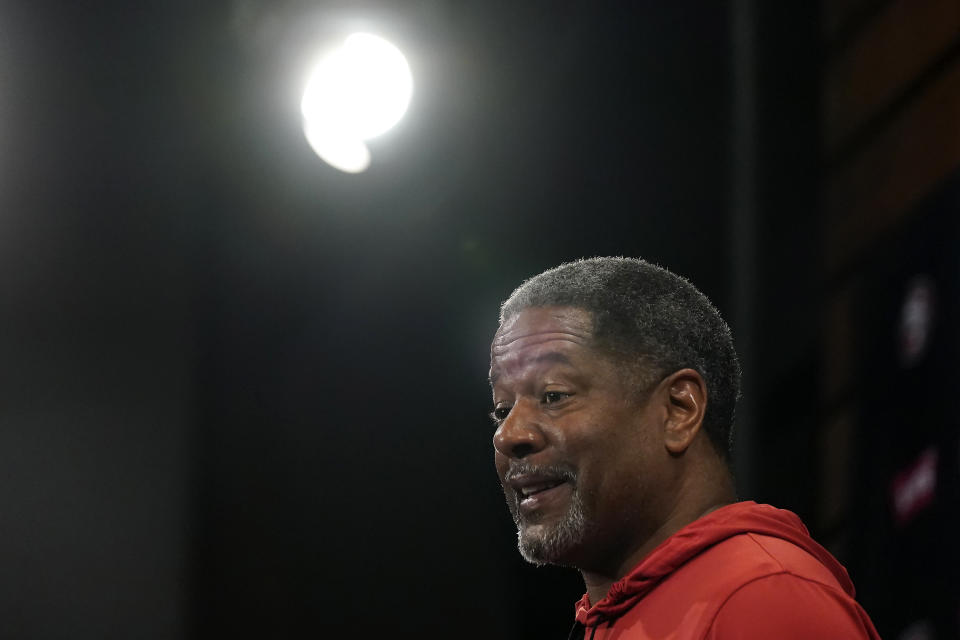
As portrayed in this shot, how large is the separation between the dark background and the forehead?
1147 millimetres

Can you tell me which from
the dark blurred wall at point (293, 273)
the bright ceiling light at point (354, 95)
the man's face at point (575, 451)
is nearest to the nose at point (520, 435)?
the man's face at point (575, 451)

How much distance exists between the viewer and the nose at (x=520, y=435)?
1690 millimetres

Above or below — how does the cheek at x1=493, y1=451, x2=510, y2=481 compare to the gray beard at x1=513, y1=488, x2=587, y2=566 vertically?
above

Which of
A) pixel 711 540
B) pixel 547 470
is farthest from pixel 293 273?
pixel 711 540

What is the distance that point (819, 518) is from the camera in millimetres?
2760

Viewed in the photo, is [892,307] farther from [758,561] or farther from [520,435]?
[758,561]

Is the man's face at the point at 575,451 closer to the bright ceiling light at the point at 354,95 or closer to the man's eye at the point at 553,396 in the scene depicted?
the man's eye at the point at 553,396

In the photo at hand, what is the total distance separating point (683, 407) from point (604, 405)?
14 centimetres

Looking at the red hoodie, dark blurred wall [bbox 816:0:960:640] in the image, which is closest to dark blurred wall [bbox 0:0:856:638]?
dark blurred wall [bbox 816:0:960:640]

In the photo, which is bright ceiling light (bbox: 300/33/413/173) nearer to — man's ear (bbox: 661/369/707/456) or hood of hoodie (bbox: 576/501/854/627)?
man's ear (bbox: 661/369/707/456)

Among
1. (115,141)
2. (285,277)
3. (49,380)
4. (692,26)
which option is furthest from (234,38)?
(692,26)

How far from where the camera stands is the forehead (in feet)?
5.68

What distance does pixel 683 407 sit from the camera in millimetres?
1712

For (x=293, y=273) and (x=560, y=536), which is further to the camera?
(x=293, y=273)
